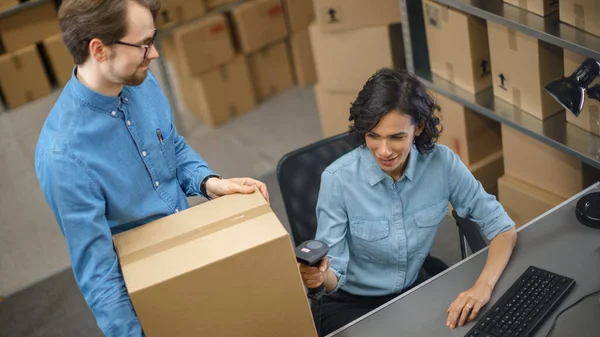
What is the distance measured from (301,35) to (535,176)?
214 centimetres

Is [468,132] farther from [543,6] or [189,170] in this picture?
[189,170]

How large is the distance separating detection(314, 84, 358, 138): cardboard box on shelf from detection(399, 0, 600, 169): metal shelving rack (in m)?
0.50

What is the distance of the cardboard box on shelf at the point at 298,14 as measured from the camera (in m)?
4.38

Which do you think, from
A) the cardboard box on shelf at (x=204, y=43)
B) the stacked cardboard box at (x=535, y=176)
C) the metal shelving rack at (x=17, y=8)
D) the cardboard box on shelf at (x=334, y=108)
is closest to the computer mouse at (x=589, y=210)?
the stacked cardboard box at (x=535, y=176)

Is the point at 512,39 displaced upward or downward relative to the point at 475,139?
upward

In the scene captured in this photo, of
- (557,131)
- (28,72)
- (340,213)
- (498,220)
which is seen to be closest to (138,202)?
(340,213)

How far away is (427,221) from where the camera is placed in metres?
1.96

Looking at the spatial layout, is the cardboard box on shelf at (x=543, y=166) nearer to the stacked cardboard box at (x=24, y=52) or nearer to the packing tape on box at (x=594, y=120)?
the packing tape on box at (x=594, y=120)

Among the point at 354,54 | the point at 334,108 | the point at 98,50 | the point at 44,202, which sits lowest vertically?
the point at 44,202

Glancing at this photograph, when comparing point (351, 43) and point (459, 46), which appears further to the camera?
point (351, 43)

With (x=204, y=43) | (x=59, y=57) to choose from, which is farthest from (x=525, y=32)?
(x=59, y=57)

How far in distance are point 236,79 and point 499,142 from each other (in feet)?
6.06

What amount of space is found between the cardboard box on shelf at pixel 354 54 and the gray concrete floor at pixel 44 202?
0.67 meters

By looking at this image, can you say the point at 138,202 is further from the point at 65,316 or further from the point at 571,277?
the point at 65,316
